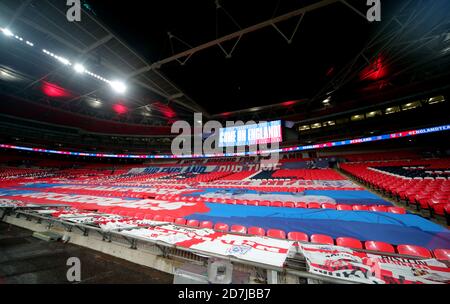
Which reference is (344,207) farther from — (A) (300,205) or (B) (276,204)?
(B) (276,204)

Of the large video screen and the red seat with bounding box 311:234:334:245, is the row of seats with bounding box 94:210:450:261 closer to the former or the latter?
the red seat with bounding box 311:234:334:245

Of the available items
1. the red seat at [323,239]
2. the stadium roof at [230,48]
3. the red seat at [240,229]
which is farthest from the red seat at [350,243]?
the stadium roof at [230,48]

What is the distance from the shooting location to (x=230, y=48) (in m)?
8.30

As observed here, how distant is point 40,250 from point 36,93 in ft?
67.3

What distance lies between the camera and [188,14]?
624cm

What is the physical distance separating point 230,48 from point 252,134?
807 centimetres

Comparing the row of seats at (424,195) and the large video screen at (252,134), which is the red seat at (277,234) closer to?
the row of seats at (424,195)

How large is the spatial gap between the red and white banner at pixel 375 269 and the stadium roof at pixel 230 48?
7.58 m

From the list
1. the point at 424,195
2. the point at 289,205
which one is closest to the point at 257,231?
the point at 289,205

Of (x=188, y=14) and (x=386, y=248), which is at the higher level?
(x=188, y=14)

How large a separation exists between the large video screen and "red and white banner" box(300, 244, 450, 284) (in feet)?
40.6
